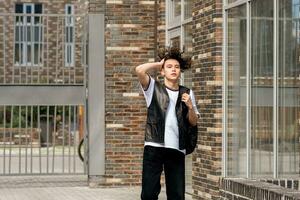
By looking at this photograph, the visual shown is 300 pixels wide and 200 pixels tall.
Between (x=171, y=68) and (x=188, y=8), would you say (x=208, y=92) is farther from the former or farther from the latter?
(x=171, y=68)

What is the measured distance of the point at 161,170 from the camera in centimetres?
731

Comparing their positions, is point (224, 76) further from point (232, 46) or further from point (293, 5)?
point (293, 5)

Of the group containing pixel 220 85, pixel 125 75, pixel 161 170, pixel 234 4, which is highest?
pixel 234 4

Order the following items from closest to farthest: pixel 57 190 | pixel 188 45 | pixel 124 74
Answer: pixel 188 45, pixel 57 190, pixel 124 74

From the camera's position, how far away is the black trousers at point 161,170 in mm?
7273

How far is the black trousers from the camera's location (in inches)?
286

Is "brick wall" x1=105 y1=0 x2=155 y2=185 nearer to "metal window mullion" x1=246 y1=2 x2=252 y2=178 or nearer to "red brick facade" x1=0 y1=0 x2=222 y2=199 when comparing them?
"red brick facade" x1=0 y1=0 x2=222 y2=199

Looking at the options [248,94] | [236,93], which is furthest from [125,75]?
[248,94]

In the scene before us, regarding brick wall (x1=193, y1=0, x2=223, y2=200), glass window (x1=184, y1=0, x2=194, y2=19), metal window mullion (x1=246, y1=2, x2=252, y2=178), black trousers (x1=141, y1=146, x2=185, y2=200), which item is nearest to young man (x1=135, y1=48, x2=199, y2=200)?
black trousers (x1=141, y1=146, x2=185, y2=200)

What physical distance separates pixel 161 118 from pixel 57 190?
905 cm

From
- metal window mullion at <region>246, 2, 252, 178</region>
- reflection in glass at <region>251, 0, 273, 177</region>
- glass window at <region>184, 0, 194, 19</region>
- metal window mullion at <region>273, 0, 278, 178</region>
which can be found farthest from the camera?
glass window at <region>184, 0, 194, 19</region>

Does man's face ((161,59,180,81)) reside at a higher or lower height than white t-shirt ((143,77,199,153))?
higher

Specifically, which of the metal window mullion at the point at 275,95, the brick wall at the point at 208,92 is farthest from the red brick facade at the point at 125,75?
the metal window mullion at the point at 275,95

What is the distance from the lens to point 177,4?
1506cm
